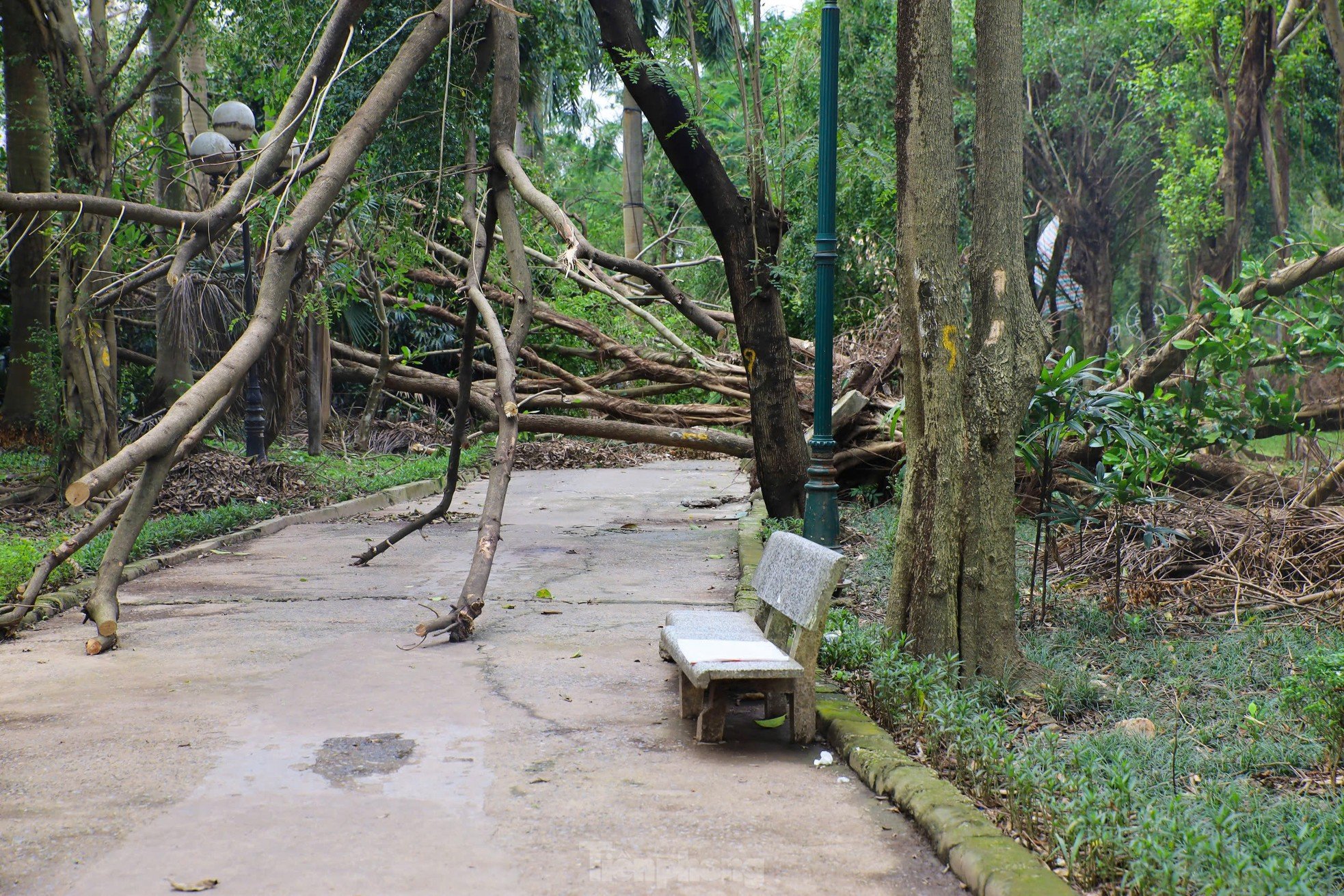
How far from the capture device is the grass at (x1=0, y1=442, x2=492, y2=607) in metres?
8.55

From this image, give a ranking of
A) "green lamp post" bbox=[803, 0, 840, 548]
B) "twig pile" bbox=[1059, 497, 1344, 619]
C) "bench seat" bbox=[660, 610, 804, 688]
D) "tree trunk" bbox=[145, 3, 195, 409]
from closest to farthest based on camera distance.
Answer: "bench seat" bbox=[660, 610, 804, 688]
"twig pile" bbox=[1059, 497, 1344, 619]
"green lamp post" bbox=[803, 0, 840, 548]
"tree trunk" bbox=[145, 3, 195, 409]

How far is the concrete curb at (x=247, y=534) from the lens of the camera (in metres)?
8.21

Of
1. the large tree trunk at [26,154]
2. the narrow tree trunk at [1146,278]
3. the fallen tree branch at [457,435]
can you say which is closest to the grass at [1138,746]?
the fallen tree branch at [457,435]

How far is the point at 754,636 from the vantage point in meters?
5.80

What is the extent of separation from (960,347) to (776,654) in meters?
1.91

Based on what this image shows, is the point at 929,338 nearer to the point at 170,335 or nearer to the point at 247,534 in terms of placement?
the point at 247,534

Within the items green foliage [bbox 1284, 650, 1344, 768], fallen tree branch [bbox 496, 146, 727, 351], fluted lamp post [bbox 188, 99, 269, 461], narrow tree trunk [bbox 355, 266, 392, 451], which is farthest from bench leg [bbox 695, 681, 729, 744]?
narrow tree trunk [bbox 355, 266, 392, 451]

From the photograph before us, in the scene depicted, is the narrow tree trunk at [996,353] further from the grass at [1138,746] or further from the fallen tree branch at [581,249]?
the fallen tree branch at [581,249]

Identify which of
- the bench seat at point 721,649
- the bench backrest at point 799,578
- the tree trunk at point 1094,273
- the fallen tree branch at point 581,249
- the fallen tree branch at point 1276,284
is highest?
the tree trunk at point 1094,273

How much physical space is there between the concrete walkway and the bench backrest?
612 mm

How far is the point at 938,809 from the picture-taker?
4066mm

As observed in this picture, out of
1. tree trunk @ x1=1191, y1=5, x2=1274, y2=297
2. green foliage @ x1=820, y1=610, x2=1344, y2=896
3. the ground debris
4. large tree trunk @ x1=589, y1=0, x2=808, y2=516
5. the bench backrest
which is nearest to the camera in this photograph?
green foliage @ x1=820, y1=610, x2=1344, y2=896

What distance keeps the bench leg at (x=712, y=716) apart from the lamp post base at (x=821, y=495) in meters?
3.44

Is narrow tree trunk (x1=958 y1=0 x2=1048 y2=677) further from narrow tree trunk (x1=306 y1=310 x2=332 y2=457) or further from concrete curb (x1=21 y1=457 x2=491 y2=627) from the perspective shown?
narrow tree trunk (x1=306 y1=310 x2=332 y2=457)
